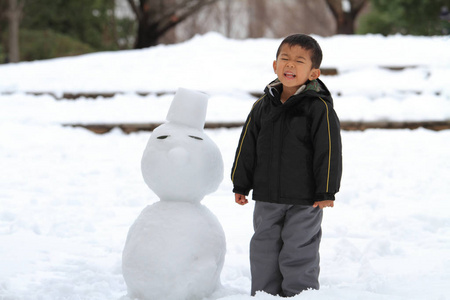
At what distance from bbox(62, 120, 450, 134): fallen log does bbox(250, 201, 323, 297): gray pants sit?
15.1 ft

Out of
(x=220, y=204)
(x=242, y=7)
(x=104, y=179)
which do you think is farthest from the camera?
(x=242, y=7)

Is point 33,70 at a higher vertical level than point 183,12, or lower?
lower

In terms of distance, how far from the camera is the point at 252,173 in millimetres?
2590

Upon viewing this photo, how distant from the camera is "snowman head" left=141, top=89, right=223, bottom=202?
2475 mm

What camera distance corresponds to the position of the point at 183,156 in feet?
8.04

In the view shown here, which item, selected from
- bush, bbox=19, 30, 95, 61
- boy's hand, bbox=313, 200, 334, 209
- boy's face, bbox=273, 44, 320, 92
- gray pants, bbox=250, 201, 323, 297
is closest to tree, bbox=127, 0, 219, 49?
bush, bbox=19, 30, 95, 61

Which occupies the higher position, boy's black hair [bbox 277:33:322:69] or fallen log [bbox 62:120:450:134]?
boy's black hair [bbox 277:33:322:69]

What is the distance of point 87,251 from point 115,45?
50.8 ft

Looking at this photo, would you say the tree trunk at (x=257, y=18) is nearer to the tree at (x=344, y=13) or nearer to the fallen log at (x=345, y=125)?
the tree at (x=344, y=13)

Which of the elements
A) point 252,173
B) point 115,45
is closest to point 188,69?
point 252,173

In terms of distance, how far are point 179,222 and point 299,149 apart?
0.62 m

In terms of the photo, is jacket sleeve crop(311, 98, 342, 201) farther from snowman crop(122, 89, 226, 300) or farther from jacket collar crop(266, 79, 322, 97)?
snowman crop(122, 89, 226, 300)

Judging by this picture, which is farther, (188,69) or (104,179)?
(188,69)

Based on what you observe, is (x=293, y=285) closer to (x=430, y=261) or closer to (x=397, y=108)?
(x=430, y=261)
